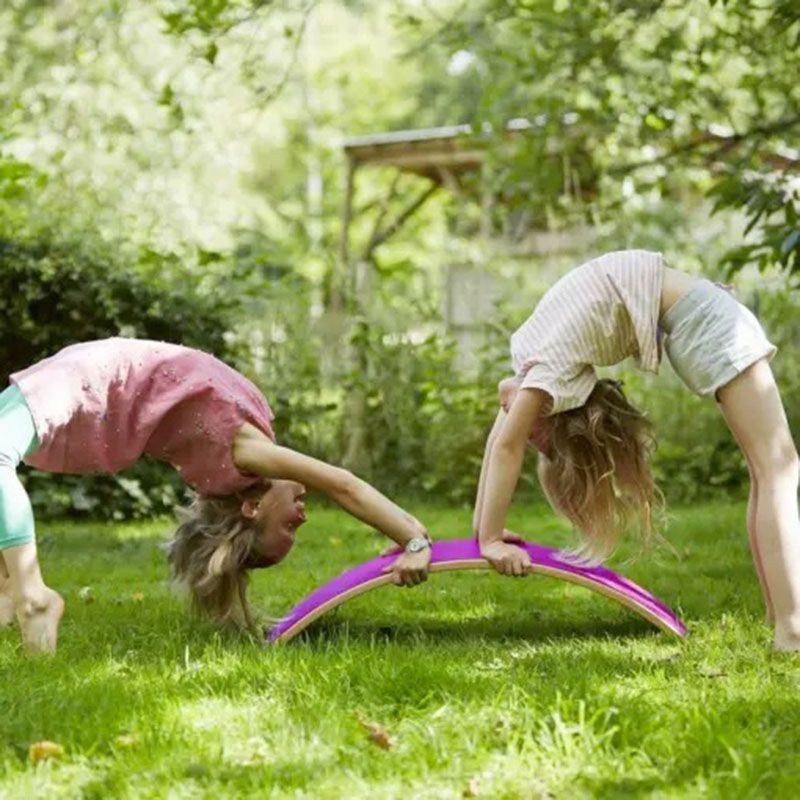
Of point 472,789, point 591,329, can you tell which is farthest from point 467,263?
point 472,789

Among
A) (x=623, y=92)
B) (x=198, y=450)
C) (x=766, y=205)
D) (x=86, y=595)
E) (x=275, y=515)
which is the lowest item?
(x=86, y=595)

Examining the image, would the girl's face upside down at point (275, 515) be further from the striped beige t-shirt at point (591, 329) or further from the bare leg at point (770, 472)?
the bare leg at point (770, 472)

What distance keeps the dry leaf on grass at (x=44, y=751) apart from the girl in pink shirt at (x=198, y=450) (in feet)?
4.29

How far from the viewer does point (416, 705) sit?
141 inches

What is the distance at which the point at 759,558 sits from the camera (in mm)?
4617

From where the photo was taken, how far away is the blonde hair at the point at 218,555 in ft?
15.3

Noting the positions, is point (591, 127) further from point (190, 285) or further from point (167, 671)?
point (167, 671)

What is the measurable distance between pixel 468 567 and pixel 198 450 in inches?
39.4

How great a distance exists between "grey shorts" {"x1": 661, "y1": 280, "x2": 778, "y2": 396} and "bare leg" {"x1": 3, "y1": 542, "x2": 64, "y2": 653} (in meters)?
2.23

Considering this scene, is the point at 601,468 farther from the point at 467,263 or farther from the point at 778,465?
the point at 467,263

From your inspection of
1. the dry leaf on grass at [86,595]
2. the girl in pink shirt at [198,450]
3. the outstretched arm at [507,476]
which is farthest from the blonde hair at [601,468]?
the dry leaf on grass at [86,595]

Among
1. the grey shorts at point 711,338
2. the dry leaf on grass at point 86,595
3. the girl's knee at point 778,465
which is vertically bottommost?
the dry leaf on grass at point 86,595

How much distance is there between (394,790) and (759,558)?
213cm

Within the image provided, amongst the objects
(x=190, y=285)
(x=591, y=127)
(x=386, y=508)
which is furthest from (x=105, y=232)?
(x=386, y=508)
